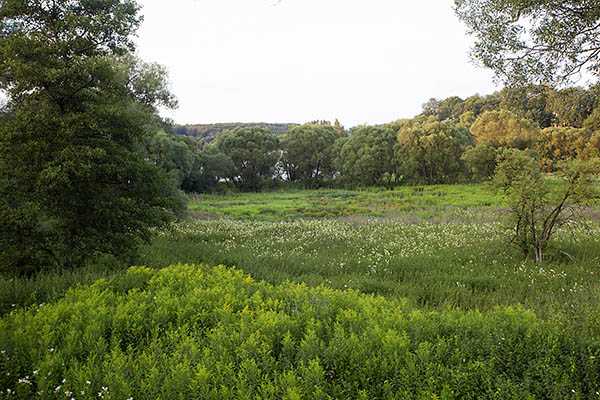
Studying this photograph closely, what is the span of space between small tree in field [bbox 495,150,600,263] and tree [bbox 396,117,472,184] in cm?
5222

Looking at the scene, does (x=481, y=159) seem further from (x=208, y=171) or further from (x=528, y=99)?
(x=528, y=99)

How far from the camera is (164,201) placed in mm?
12023

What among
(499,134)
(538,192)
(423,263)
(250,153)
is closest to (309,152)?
(250,153)

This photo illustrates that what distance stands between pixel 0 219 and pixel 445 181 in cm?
6912

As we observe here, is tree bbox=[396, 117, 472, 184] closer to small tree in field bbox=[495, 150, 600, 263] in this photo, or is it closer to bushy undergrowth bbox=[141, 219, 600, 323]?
bushy undergrowth bbox=[141, 219, 600, 323]

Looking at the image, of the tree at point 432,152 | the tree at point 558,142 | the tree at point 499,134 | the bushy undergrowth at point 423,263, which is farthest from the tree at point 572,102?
the tree at point 432,152

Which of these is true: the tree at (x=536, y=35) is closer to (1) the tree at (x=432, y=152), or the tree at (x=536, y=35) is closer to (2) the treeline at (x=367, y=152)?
(2) the treeline at (x=367, y=152)

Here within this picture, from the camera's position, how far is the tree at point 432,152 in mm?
66062

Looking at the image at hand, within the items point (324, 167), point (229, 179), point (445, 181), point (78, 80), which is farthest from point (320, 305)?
point (324, 167)

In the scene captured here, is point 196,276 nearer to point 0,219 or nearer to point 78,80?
point 0,219

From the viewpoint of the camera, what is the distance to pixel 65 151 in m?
9.71

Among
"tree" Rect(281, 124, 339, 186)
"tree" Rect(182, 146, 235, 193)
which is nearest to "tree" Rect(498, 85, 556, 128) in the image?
"tree" Rect(182, 146, 235, 193)

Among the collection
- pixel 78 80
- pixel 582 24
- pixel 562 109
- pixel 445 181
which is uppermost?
pixel 582 24

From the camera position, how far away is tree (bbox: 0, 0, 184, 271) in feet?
30.9
